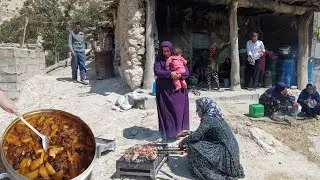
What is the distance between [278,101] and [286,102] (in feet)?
0.66

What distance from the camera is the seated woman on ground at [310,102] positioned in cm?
677

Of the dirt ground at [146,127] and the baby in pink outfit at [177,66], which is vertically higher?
the baby in pink outfit at [177,66]

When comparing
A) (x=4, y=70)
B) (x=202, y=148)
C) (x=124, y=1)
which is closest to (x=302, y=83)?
(x=124, y=1)

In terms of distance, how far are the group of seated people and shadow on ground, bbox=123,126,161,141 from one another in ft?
7.94

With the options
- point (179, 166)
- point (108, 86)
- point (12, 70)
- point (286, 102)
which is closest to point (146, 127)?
point (179, 166)

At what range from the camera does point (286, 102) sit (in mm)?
6680

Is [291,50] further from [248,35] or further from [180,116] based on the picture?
[180,116]

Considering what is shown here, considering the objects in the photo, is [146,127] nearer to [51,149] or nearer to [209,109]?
[209,109]

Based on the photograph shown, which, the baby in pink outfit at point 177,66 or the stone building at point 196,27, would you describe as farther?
the stone building at point 196,27

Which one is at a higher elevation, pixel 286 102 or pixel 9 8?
pixel 9 8

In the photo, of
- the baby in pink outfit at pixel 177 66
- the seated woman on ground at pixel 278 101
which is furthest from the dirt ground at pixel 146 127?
the baby in pink outfit at pixel 177 66

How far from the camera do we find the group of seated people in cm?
660

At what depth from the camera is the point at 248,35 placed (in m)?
10.9

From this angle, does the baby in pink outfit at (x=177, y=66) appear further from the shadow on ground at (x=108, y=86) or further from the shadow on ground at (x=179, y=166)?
the shadow on ground at (x=108, y=86)
